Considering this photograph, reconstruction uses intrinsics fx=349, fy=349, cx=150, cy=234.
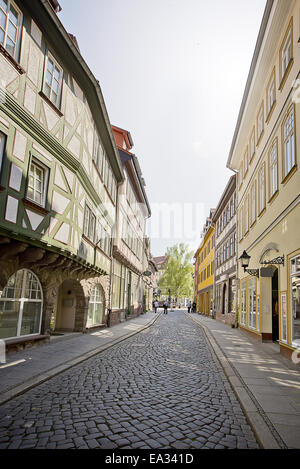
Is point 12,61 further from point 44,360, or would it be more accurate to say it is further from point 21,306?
point 44,360

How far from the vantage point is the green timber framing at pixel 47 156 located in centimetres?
791

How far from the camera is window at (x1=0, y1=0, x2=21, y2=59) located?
25.0ft

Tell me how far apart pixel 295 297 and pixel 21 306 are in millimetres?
7258

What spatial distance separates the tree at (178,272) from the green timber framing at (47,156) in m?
51.1

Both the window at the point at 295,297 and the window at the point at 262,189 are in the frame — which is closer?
the window at the point at 295,297

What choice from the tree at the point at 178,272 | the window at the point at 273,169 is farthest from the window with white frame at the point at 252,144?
the tree at the point at 178,272

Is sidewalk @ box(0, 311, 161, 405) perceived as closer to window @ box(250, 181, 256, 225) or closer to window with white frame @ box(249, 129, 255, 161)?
window @ box(250, 181, 256, 225)

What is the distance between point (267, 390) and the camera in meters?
6.26

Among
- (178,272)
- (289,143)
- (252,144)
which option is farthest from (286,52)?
(178,272)

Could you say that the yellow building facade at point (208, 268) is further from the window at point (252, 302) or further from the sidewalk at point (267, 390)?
the sidewalk at point (267, 390)

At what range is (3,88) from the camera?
24.6 ft

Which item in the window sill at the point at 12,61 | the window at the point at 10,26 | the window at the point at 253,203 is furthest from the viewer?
the window at the point at 253,203

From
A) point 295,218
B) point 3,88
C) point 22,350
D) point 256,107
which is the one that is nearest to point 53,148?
point 3,88
